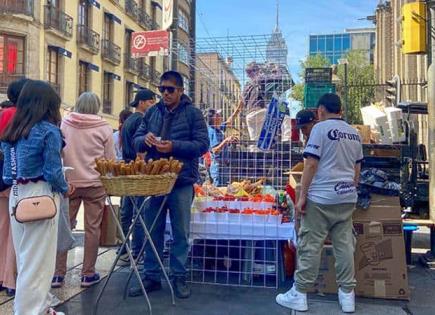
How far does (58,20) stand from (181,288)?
22428 millimetres

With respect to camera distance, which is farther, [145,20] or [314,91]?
[145,20]

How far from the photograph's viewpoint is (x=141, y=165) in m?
3.71

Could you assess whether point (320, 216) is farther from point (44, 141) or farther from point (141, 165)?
point (44, 141)

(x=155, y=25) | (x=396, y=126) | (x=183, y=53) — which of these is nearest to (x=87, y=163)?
(x=183, y=53)

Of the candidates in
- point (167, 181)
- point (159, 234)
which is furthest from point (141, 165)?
point (159, 234)

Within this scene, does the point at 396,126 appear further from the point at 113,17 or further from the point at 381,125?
the point at 113,17

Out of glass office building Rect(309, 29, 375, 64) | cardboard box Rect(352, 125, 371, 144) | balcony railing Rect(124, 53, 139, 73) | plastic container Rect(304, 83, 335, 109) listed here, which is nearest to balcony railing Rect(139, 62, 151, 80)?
balcony railing Rect(124, 53, 139, 73)

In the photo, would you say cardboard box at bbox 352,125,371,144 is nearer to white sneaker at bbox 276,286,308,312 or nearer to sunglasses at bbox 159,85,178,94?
white sneaker at bbox 276,286,308,312

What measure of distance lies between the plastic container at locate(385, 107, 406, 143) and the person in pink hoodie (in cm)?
375

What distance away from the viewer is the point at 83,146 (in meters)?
4.62

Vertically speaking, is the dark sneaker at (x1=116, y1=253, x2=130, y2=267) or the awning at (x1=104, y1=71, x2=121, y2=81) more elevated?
the awning at (x1=104, y1=71, x2=121, y2=81)

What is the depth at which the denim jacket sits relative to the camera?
10.8ft

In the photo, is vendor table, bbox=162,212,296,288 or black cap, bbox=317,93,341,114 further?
vendor table, bbox=162,212,296,288

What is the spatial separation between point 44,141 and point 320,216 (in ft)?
7.57
